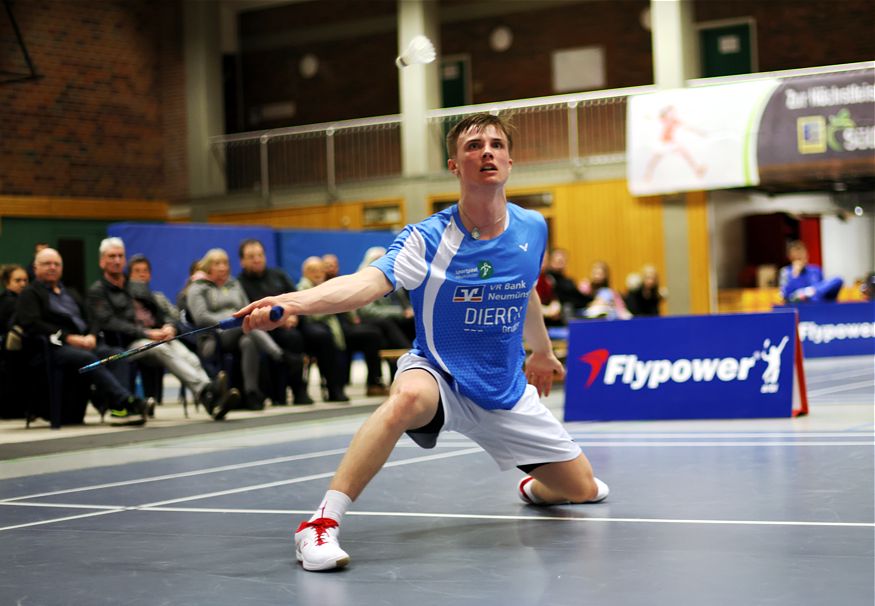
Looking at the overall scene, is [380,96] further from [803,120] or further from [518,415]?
[518,415]

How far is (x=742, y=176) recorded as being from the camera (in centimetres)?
1962

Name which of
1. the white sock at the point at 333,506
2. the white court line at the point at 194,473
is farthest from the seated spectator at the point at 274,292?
the white sock at the point at 333,506

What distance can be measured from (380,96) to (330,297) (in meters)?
23.1

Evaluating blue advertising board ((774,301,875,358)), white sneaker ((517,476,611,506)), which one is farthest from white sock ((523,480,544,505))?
blue advertising board ((774,301,875,358))

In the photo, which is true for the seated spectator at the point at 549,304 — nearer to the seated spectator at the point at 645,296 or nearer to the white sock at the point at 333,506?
the seated spectator at the point at 645,296

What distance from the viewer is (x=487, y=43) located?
25594mm

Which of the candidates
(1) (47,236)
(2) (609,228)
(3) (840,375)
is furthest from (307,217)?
(3) (840,375)

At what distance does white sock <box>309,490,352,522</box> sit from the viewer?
407 cm

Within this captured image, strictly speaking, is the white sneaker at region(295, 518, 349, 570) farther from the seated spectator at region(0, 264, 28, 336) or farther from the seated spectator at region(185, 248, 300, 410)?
the seated spectator at region(0, 264, 28, 336)

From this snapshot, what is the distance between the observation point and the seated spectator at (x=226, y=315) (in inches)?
435

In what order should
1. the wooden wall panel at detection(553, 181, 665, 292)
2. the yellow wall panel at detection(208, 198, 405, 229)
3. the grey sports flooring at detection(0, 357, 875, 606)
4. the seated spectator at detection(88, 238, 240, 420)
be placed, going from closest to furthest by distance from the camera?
the grey sports flooring at detection(0, 357, 875, 606)
the seated spectator at detection(88, 238, 240, 420)
the wooden wall panel at detection(553, 181, 665, 292)
the yellow wall panel at detection(208, 198, 405, 229)

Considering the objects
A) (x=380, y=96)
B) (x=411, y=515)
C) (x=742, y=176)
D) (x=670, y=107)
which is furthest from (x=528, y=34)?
(x=411, y=515)

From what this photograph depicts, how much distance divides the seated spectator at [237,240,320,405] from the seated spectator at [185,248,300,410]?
17 centimetres

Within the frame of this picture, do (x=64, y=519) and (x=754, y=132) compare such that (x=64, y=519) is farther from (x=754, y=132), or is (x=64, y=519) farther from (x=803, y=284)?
(x=754, y=132)
